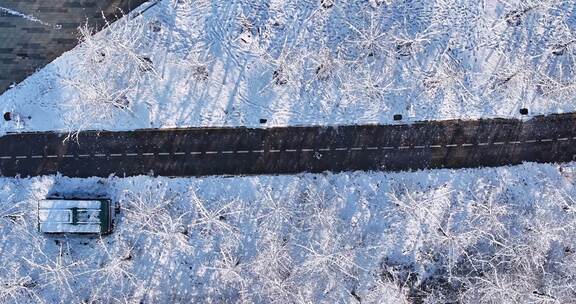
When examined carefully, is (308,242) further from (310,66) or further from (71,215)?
(71,215)

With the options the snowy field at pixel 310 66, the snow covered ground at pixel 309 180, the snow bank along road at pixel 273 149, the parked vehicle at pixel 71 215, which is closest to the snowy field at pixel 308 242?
the snow covered ground at pixel 309 180

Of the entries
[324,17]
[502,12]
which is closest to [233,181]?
[324,17]

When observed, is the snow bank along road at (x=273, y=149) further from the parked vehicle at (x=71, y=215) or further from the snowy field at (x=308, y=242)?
the parked vehicle at (x=71, y=215)

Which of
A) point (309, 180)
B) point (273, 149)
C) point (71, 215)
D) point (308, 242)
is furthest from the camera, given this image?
point (273, 149)

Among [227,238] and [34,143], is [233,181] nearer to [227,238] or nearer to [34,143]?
[227,238]

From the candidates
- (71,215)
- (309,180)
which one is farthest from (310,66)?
(71,215)

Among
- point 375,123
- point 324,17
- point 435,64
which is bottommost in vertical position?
point 375,123
